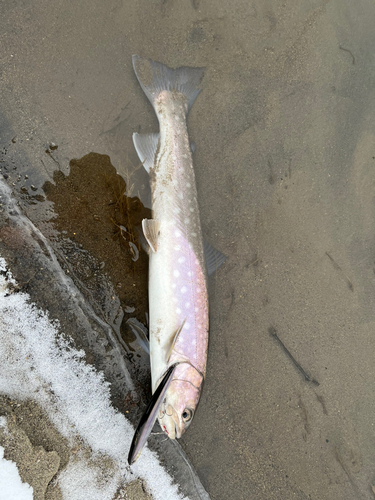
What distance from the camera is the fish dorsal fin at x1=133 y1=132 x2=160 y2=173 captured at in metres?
3.49

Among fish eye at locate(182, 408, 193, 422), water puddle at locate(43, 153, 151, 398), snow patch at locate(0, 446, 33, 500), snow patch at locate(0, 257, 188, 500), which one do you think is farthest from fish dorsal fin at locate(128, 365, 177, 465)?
snow patch at locate(0, 446, 33, 500)

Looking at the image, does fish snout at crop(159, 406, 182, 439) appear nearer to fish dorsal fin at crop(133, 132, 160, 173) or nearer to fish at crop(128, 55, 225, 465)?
fish at crop(128, 55, 225, 465)

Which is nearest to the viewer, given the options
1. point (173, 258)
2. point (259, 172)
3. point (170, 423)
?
point (170, 423)

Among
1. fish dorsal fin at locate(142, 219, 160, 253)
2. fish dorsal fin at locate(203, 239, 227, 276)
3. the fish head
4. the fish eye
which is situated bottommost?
the fish eye

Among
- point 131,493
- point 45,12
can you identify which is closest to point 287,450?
point 131,493

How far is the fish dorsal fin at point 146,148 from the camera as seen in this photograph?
11.5ft

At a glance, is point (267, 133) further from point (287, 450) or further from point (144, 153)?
point (287, 450)

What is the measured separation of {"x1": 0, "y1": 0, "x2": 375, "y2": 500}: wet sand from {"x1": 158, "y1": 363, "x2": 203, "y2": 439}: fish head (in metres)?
0.65

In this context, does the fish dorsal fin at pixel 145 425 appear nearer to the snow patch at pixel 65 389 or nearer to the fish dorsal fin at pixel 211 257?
the snow patch at pixel 65 389

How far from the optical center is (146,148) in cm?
351

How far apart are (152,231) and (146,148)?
3.31ft

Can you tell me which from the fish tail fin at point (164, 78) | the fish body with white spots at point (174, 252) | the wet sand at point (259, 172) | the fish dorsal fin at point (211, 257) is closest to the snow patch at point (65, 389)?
the fish body with white spots at point (174, 252)

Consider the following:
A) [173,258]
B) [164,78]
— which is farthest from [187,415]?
[164,78]

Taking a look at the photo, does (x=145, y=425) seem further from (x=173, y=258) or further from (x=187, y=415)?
(x=173, y=258)
